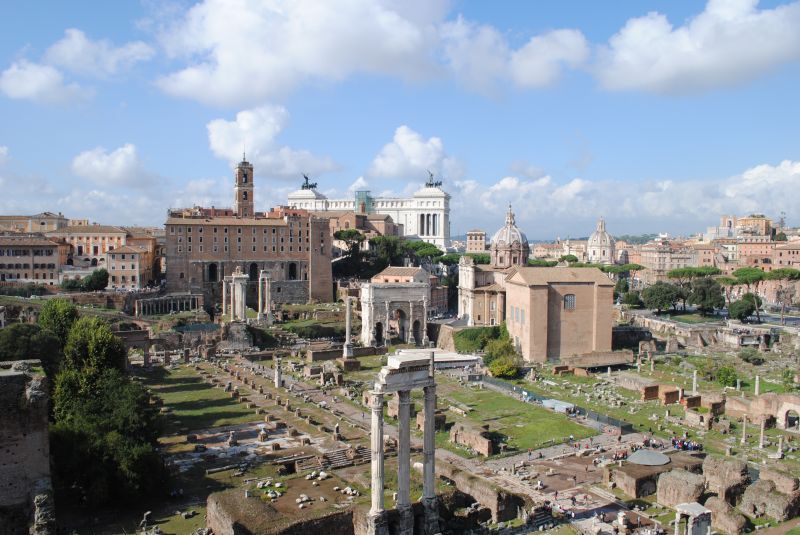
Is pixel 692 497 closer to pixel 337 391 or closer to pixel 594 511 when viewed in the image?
pixel 594 511

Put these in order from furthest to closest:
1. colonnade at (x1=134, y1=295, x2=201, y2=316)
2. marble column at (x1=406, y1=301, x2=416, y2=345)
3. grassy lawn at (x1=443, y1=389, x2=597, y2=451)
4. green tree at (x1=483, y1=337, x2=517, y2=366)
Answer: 1. colonnade at (x1=134, y1=295, x2=201, y2=316)
2. marble column at (x1=406, y1=301, x2=416, y2=345)
3. green tree at (x1=483, y1=337, x2=517, y2=366)
4. grassy lawn at (x1=443, y1=389, x2=597, y2=451)

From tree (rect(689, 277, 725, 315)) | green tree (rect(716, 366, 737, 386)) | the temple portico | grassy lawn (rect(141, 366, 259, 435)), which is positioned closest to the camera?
the temple portico

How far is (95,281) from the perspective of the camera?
6475 cm

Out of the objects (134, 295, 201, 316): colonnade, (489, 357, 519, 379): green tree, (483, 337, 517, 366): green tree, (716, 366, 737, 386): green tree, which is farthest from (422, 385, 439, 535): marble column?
(134, 295, 201, 316): colonnade

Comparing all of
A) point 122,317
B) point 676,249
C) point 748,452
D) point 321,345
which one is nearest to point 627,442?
point 748,452

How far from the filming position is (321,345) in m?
53.2

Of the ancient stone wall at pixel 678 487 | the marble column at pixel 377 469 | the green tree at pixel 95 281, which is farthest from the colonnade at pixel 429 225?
the marble column at pixel 377 469

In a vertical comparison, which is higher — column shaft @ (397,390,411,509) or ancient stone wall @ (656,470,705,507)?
column shaft @ (397,390,411,509)

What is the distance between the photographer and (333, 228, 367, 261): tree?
80.2 meters

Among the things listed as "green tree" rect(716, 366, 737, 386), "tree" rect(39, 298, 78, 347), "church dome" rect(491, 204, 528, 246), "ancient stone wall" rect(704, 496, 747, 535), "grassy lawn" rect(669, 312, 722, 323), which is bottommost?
"ancient stone wall" rect(704, 496, 747, 535)

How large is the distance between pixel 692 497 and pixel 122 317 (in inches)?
1820

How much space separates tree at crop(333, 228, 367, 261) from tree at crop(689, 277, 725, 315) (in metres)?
36.3

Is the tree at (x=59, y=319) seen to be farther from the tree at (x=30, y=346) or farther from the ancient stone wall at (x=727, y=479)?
the ancient stone wall at (x=727, y=479)

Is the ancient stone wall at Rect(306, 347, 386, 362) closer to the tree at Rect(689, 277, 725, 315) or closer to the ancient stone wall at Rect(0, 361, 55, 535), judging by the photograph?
the ancient stone wall at Rect(0, 361, 55, 535)
